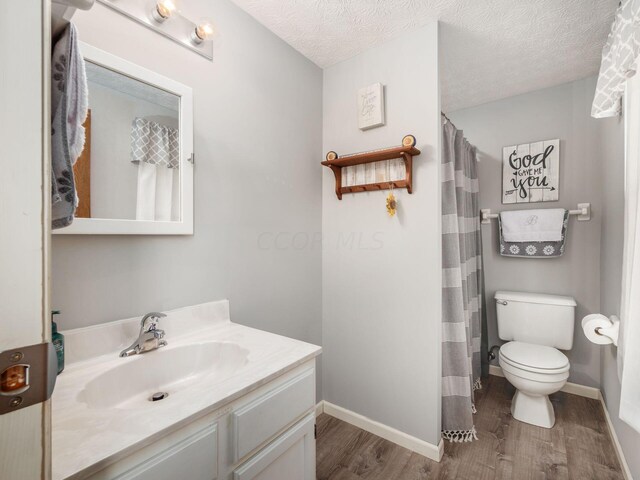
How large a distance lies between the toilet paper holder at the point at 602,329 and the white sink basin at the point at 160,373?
68.5 inches

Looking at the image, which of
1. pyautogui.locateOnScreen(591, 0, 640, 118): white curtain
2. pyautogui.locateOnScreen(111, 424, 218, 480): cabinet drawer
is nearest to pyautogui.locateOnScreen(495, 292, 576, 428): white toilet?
pyautogui.locateOnScreen(591, 0, 640, 118): white curtain

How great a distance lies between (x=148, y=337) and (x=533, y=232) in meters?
2.60

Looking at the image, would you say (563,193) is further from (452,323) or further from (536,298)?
(452,323)

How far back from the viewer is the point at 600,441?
1745 mm

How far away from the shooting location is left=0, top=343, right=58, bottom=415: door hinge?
355mm

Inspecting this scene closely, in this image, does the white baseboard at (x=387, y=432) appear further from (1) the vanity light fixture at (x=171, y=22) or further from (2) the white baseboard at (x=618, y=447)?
(1) the vanity light fixture at (x=171, y=22)

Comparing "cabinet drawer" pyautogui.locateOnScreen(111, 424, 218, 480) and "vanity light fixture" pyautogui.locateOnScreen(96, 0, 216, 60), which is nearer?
"cabinet drawer" pyautogui.locateOnScreen(111, 424, 218, 480)

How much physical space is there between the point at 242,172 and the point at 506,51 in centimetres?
185

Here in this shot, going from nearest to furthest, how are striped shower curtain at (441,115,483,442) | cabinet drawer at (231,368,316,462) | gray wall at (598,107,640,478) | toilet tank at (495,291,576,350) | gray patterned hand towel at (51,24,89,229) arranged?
gray patterned hand towel at (51,24,89,229) → cabinet drawer at (231,368,316,462) → gray wall at (598,107,640,478) → striped shower curtain at (441,115,483,442) → toilet tank at (495,291,576,350)

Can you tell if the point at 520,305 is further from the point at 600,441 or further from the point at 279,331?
the point at 279,331

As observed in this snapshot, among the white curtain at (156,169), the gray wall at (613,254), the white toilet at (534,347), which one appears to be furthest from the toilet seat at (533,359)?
the white curtain at (156,169)

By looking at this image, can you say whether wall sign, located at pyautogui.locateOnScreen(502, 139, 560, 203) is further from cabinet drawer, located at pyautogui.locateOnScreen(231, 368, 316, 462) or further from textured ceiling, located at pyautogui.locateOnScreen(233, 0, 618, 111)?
cabinet drawer, located at pyautogui.locateOnScreen(231, 368, 316, 462)

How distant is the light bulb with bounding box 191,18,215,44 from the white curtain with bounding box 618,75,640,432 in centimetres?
171

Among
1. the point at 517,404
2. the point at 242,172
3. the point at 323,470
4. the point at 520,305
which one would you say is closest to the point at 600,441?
the point at 517,404
